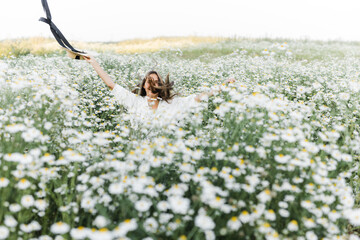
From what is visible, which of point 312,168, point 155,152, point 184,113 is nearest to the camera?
point 312,168

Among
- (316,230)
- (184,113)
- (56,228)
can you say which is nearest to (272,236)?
(316,230)

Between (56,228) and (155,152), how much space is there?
3.28 ft

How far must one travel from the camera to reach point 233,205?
212cm

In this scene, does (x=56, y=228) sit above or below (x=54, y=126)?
below

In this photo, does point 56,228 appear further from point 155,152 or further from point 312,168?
point 312,168

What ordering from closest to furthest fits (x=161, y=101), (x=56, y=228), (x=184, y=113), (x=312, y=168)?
(x=56, y=228)
(x=312, y=168)
(x=184, y=113)
(x=161, y=101)

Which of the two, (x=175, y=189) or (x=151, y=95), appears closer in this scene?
(x=175, y=189)

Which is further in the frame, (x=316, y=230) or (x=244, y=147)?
(x=244, y=147)

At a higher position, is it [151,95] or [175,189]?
[151,95]

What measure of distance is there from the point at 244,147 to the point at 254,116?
1.50 feet

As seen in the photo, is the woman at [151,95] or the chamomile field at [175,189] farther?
the woman at [151,95]

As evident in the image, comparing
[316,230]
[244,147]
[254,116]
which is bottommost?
[316,230]

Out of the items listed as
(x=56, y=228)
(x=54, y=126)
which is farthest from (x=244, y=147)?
(x=54, y=126)

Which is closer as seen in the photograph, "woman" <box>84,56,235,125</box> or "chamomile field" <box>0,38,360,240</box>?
"chamomile field" <box>0,38,360,240</box>
